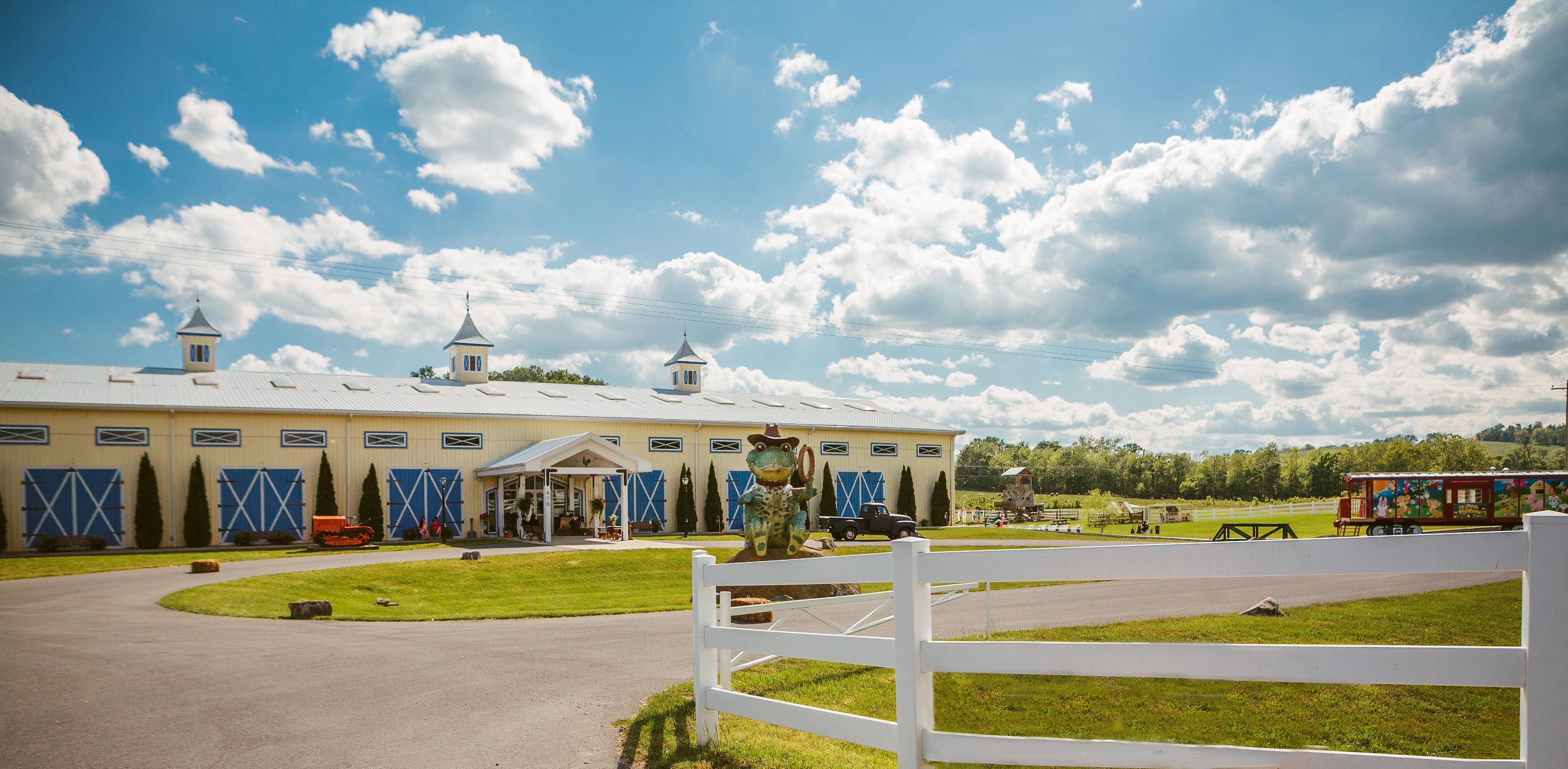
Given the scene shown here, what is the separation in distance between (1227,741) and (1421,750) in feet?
3.15

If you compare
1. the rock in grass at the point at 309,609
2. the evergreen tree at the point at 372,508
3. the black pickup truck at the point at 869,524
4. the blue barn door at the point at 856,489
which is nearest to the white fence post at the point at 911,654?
the rock in grass at the point at 309,609

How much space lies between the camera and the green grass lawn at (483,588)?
13.2 m

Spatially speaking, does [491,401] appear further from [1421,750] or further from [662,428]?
[1421,750]

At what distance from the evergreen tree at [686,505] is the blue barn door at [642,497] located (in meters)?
0.56

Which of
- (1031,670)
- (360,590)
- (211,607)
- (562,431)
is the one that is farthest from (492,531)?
(1031,670)

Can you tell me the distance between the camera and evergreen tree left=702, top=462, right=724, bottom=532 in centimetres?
3159

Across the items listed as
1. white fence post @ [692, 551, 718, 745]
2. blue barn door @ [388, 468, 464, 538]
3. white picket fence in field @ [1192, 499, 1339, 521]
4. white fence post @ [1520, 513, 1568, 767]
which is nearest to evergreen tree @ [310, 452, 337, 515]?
blue barn door @ [388, 468, 464, 538]

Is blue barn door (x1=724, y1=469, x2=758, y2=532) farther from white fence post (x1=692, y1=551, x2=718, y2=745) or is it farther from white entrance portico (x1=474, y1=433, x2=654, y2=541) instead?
white fence post (x1=692, y1=551, x2=718, y2=745)

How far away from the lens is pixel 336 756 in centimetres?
514

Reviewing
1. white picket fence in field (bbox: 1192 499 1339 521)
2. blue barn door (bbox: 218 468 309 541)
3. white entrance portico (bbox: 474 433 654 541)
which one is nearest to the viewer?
blue barn door (bbox: 218 468 309 541)

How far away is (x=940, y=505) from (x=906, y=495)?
192 centimetres

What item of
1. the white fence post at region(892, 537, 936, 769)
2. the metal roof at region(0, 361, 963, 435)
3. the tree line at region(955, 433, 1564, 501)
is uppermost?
the metal roof at region(0, 361, 963, 435)

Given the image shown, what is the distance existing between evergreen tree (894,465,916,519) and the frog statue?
23.9m

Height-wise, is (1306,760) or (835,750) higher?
(1306,760)
